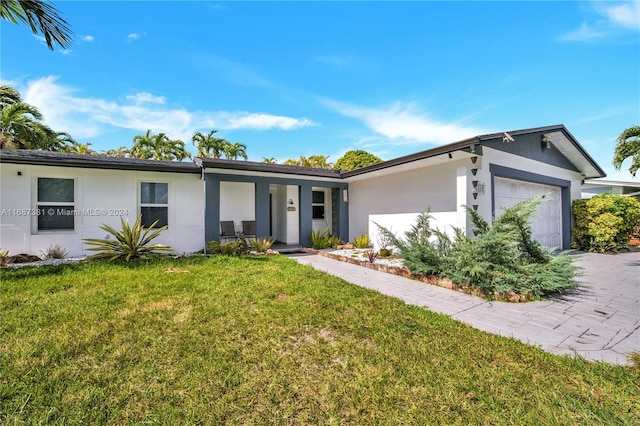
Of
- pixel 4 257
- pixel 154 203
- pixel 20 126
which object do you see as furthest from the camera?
pixel 20 126

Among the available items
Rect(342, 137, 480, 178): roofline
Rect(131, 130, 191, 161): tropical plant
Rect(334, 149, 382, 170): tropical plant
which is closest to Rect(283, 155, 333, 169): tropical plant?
Rect(334, 149, 382, 170): tropical plant

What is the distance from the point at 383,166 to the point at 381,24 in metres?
4.55

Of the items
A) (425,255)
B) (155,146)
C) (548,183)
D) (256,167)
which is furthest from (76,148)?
(548,183)

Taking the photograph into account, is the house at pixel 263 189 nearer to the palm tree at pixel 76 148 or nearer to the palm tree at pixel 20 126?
the palm tree at pixel 20 126

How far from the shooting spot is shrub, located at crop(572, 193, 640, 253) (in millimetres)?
9922

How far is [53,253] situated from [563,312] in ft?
40.4

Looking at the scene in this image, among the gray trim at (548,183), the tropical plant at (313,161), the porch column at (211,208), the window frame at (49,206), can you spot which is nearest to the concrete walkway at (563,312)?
the gray trim at (548,183)

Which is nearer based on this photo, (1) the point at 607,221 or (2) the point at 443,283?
(2) the point at 443,283

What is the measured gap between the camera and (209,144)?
960 inches

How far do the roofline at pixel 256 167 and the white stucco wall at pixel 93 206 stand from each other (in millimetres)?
1348

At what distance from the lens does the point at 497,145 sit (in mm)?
7547

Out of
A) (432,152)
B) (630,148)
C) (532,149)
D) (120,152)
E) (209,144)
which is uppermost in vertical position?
(209,144)

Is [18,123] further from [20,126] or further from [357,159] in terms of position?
[357,159]

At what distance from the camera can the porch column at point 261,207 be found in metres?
10.0
